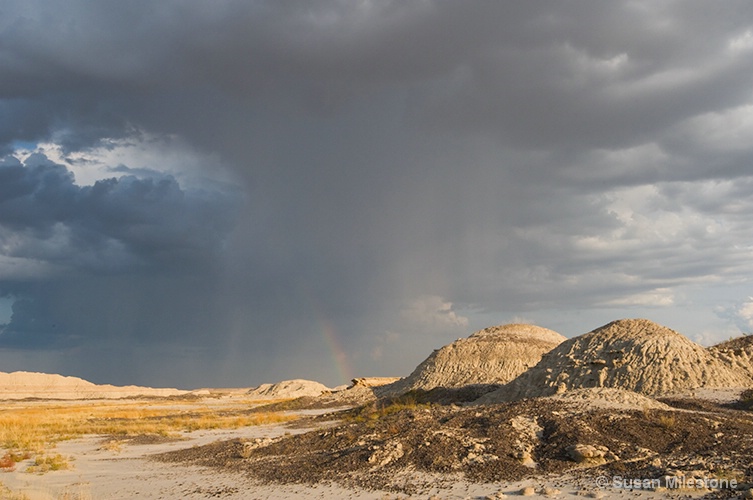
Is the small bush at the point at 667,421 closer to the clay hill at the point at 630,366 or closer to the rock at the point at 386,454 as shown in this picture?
the rock at the point at 386,454

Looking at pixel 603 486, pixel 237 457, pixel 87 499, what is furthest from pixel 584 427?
pixel 87 499

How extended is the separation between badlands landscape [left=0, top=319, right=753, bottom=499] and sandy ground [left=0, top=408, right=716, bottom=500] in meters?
0.06

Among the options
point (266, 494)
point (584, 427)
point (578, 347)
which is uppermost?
point (578, 347)

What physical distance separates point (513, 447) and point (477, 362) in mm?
41870

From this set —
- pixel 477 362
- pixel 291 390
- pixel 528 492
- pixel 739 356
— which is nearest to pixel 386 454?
pixel 528 492

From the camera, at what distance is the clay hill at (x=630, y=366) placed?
31.3 meters

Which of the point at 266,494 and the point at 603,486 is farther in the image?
the point at 266,494

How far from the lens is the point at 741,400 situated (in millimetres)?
27016

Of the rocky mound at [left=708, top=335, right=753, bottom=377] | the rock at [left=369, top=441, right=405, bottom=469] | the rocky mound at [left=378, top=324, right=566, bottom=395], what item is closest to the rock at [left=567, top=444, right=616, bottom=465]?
the rock at [left=369, top=441, right=405, bottom=469]

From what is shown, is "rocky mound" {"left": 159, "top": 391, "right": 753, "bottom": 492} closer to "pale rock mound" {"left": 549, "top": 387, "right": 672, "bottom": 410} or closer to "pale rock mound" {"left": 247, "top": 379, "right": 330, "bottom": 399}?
"pale rock mound" {"left": 549, "top": 387, "right": 672, "bottom": 410}

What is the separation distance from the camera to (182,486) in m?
17.6

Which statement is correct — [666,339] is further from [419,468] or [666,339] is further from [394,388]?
[394,388]

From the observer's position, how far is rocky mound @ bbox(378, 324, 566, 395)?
55.6 meters

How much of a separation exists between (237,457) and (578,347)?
2520cm
